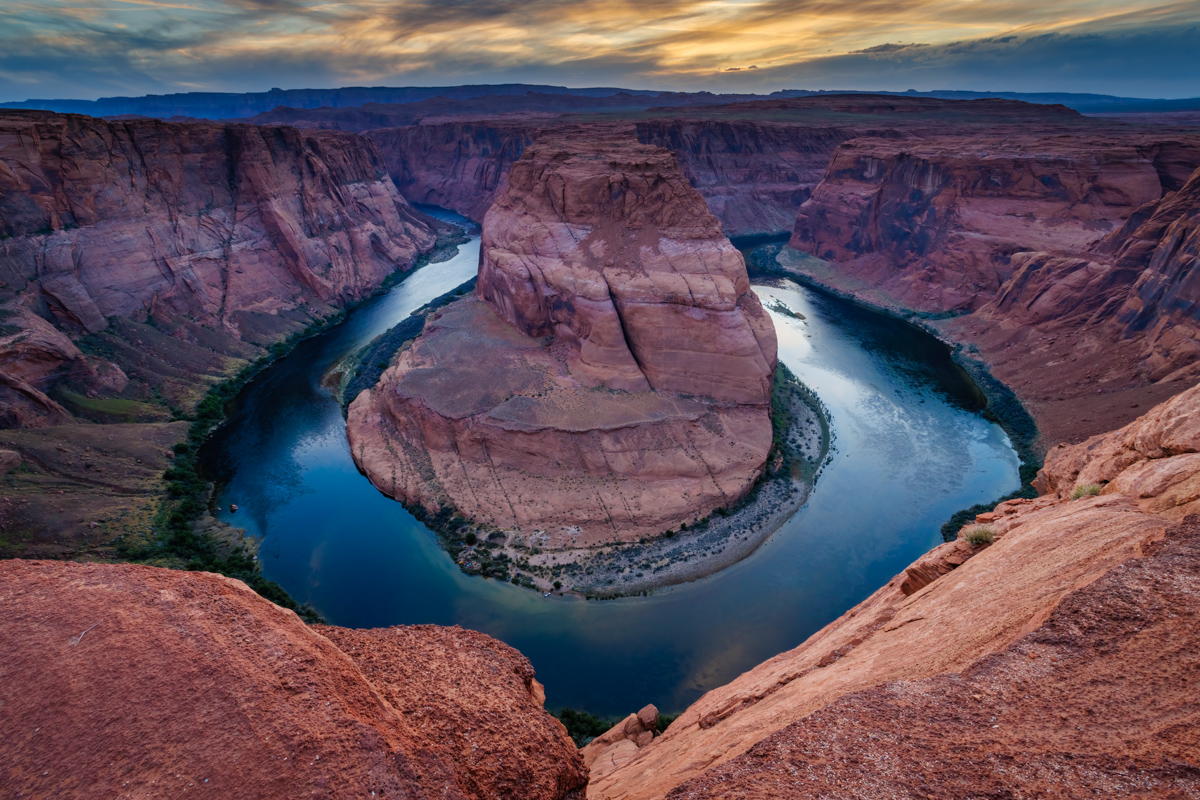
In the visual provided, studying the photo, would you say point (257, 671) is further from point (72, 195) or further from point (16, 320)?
point (72, 195)

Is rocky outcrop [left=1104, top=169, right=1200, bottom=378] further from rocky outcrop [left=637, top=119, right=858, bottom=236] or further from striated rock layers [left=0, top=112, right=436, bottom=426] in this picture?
striated rock layers [left=0, top=112, right=436, bottom=426]

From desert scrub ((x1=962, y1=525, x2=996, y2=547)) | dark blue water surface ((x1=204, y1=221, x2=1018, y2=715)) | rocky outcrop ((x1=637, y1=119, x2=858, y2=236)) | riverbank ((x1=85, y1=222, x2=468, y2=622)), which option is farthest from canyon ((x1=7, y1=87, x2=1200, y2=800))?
dark blue water surface ((x1=204, y1=221, x2=1018, y2=715))

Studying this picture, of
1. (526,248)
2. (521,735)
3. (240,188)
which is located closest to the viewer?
(521,735)

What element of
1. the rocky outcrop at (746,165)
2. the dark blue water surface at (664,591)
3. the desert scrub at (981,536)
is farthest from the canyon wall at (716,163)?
the desert scrub at (981,536)

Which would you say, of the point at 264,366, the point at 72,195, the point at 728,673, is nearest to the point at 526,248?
the point at 264,366

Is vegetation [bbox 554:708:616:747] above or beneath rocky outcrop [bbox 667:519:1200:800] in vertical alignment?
beneath

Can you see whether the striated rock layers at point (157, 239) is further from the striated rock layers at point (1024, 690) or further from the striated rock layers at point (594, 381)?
the striated rock layers at point (1024, 690)
